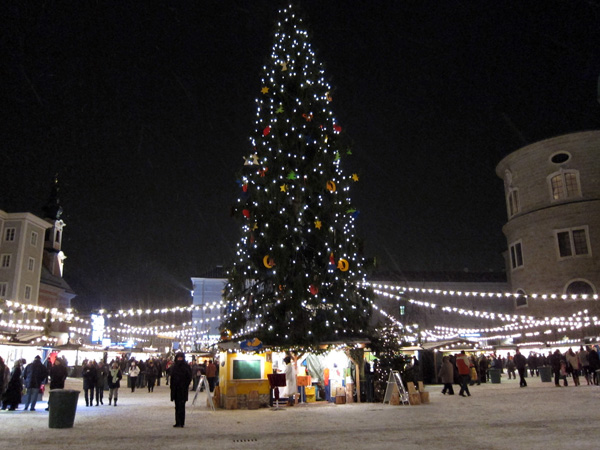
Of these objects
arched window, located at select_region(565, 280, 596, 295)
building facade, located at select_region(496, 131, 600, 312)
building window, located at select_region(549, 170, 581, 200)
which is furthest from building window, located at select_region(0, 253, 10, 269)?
arched window, located at select_region(565, 280, 596, 295)

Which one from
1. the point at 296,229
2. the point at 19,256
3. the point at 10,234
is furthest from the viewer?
the point at 10,234

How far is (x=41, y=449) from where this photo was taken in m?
8.99

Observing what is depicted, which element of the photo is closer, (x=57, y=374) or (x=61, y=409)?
(x=61, y=409)

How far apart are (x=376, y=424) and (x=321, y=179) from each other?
9956 millimetres

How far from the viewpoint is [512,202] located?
152ft

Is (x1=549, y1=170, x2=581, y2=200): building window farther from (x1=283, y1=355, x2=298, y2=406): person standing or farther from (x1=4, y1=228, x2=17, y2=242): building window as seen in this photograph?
(x1=4, y1=228, x2=17, y2=242): building window

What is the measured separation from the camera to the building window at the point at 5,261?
54.6m

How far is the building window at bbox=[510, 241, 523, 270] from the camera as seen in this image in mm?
44103

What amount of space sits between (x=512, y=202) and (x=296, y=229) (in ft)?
107

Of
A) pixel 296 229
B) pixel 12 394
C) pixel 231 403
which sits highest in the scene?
pixel 296 229

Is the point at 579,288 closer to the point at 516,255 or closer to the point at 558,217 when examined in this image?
the point at 558,217

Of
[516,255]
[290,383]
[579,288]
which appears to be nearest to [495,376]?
[579,288]

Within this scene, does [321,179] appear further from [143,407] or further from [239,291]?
[143,407]

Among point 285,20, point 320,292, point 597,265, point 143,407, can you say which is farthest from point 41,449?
point 597,265
